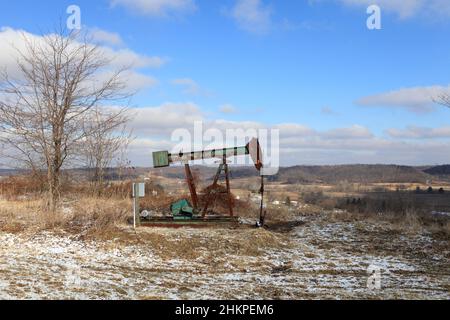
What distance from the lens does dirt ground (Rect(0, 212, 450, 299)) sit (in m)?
6.29

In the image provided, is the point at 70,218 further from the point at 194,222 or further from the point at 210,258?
the point at 210,258

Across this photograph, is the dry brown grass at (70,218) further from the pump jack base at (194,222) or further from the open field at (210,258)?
the pump jack base at (194,222)

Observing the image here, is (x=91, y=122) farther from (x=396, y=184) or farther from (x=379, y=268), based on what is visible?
(x=396, y=184)

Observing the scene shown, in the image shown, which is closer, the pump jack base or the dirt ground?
the dirt ground

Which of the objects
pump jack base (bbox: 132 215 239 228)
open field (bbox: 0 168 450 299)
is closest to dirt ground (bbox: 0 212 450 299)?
open field (bbox: 0 168 450 299)

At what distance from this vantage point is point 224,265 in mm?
8594

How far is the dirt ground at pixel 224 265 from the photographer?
6.29 m

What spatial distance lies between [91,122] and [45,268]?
6303mm

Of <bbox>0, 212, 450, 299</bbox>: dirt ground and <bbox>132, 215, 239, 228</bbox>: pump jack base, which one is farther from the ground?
<bbox>132, 215, 239, 228</bbox>: pump jack base

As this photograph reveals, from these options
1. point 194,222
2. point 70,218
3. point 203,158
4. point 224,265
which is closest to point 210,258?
point 224,265

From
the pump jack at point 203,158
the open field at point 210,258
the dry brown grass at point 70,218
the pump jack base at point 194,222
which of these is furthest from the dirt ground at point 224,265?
the pump jack at point 203,158

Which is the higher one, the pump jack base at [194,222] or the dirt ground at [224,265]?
the pump jack base at [194,222]

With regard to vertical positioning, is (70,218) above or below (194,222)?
above

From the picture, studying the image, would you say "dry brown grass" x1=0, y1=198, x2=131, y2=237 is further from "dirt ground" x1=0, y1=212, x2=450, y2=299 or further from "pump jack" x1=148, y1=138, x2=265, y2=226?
"pump jack" x1=148, y1=138, x2=265, y2=226
